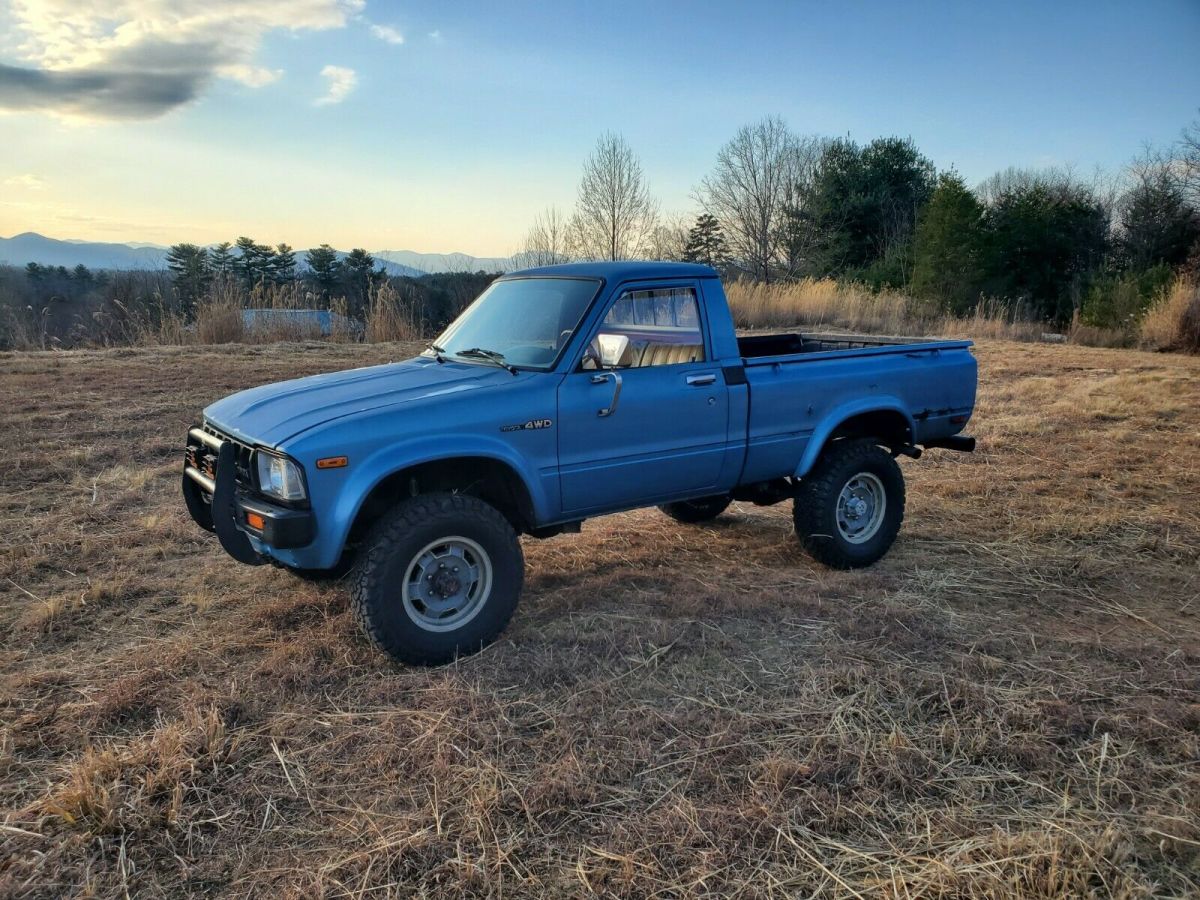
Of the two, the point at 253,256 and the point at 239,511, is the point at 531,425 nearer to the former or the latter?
the point at 239,511

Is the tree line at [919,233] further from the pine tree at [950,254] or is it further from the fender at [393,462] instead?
the fender at [393,462]

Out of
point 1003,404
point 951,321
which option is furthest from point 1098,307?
point 1003,404

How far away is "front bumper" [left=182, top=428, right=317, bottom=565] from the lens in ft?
11.0

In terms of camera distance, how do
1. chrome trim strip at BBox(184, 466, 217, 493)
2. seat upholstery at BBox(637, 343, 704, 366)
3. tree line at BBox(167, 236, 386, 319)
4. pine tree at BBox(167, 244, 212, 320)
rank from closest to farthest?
chrome trim strip at BBox(184, 466, 217, 493) < seat upholstery at BBox(637, 343, 704, 366) < pine tree at BBox(167, 244, 212, 320) < tree line at BBox(167, 236, 386, 319)

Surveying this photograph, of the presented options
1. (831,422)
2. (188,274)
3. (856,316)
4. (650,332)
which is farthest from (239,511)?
(188,274)

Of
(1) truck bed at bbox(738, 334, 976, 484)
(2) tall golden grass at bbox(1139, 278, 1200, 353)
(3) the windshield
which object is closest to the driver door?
(3) the windshield

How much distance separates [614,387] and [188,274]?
22201mm

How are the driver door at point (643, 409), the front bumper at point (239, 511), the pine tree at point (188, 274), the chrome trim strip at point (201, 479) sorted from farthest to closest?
the pine tree at point (188, 274) → the driver door at point (643, 409) → the chrome trim strip at point (201, 479) → the front bumper at point (239, 511)

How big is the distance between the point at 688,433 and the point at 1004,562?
240 cm

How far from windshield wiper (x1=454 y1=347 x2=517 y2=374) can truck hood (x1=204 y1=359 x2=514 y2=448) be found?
0.13 ft

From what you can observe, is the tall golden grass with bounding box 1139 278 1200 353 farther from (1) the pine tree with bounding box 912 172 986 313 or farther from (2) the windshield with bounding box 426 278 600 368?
(2) the windshield with bounding box 426 278 600 368

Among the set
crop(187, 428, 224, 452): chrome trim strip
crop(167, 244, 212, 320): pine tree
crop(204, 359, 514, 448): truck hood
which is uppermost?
crop(167, 244, 212, 320): pine tree

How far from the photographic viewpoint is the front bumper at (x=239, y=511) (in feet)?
11.0

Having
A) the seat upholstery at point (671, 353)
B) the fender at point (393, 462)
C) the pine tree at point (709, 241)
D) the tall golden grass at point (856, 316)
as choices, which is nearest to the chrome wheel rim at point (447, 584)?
the fender at point (393, 462)
